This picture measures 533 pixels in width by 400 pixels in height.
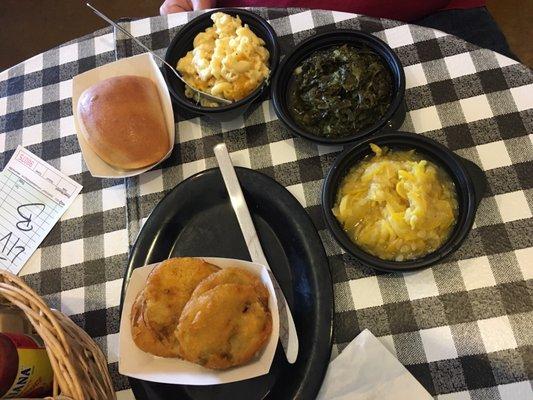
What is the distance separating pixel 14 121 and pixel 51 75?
221mm

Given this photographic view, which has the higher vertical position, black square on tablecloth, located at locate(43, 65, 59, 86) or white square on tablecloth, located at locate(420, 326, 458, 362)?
black square on tablecloth, located at locate(43, 65, 59, 86)

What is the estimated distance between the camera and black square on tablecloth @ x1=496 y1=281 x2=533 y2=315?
137 centimetres

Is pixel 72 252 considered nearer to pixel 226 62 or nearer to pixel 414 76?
pixel 226 62

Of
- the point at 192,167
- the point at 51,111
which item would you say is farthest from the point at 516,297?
the point at 51,111

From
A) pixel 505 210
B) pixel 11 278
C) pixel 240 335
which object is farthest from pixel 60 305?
pixel 505 210

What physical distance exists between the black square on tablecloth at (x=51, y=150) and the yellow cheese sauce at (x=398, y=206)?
1.04 metres

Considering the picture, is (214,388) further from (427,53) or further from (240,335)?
(427,53)

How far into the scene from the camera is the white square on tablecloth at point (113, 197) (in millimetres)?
1708

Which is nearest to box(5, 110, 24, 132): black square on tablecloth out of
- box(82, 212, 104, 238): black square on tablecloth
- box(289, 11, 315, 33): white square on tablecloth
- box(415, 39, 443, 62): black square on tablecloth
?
box(82, 212, 104, 238): black square on tablecloth

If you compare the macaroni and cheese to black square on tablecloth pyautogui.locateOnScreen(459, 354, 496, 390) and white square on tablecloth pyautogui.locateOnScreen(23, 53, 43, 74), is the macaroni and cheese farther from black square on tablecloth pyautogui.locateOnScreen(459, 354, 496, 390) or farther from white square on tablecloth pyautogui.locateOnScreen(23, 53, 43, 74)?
black square on tablecloth pyautogui.locateOnScreen(459, 354, 496, 390)

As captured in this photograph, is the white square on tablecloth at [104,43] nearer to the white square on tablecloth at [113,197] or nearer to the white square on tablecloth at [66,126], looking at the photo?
the white square on tablecloth at [66,126]

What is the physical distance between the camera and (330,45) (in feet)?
5.42

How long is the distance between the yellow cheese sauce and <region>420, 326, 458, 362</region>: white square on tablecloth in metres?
0.22

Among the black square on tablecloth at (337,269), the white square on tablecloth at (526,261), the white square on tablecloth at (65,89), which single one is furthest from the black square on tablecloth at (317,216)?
the white square on tablecloth at (65,89)
